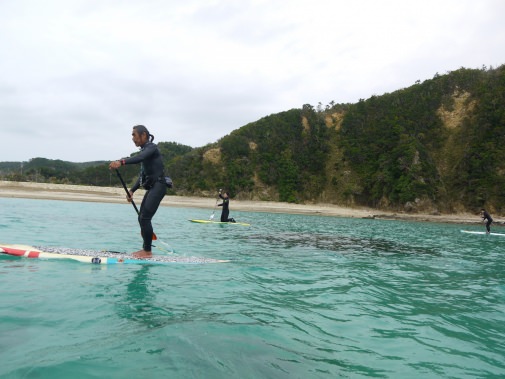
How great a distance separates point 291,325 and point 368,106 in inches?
2688

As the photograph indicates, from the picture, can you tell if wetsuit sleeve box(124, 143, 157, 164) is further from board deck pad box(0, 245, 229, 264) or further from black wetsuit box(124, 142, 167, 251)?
board deck pad box(0, 245, 229, 264)

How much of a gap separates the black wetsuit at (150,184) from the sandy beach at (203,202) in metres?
40.8

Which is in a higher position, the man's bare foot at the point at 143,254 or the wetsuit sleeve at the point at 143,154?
the wetsuit sleeve at the point at 143,154

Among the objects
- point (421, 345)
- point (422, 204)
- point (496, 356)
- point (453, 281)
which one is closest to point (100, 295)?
point (421, 345)

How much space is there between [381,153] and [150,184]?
190ft

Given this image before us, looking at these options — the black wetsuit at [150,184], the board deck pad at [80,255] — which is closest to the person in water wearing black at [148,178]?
the black wetsuit at [150,184]

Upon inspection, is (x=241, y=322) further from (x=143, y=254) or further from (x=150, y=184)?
(x=150, y=184)

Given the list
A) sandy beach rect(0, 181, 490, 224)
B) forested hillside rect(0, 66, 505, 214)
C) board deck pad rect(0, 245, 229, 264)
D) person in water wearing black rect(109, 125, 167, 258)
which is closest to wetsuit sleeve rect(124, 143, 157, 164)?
person in water wearing black rect(109, 125, 167, 258)

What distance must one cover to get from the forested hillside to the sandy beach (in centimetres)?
308

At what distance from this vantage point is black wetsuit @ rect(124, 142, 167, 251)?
8188 mm

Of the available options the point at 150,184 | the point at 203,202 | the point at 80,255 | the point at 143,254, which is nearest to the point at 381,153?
the point at 203,202

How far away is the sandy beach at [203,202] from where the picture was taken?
4645 centimetres

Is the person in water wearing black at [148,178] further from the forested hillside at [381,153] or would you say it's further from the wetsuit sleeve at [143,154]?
the forested hillside at [381,153]

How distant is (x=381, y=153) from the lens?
60.5m
